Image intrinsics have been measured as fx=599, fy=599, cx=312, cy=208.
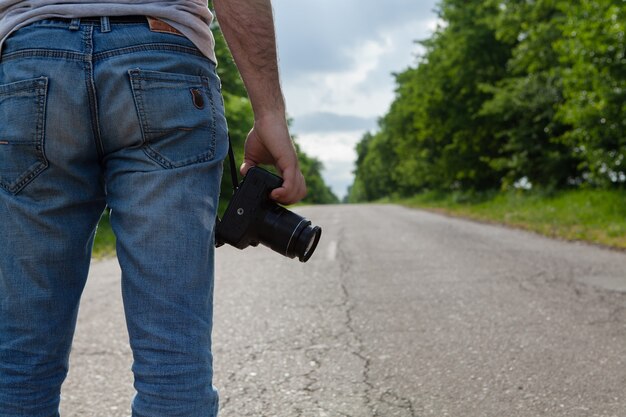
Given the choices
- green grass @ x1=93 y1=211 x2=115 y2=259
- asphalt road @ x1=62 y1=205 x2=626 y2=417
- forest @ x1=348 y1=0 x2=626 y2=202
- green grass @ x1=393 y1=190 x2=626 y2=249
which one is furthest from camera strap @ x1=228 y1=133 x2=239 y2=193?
forest @ x1=348 y1=0 x2=626 y2=202

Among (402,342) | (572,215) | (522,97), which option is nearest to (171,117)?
(402,342)

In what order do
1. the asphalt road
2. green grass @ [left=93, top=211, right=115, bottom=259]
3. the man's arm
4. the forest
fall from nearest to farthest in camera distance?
1. the man's arm
2. the asphalt road
3. green grass @ [left=93, top=211, right=115, bottom=259]
4. the forest

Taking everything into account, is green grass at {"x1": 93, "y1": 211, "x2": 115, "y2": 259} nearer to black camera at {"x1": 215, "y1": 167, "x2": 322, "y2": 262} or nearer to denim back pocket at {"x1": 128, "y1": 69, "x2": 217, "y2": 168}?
black camera at {"x1": 215, "y1": 167, "x2": 322, "y2": 262}

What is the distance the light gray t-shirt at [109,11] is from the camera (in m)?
1.25

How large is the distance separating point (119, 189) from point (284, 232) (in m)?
0.41

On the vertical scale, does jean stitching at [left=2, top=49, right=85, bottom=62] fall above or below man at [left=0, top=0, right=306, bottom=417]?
above

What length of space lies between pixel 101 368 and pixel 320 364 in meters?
1.23

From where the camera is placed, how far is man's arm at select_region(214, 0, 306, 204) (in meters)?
1.42

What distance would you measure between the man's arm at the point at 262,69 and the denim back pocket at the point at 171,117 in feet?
0.54

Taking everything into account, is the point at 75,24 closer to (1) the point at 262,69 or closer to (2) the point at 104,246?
(1) the point at 262,69

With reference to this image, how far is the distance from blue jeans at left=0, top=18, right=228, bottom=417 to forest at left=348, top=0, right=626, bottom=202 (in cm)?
1219

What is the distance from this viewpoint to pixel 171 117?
1.27m

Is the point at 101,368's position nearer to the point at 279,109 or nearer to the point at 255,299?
the point at 255,299

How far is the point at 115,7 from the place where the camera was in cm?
126
